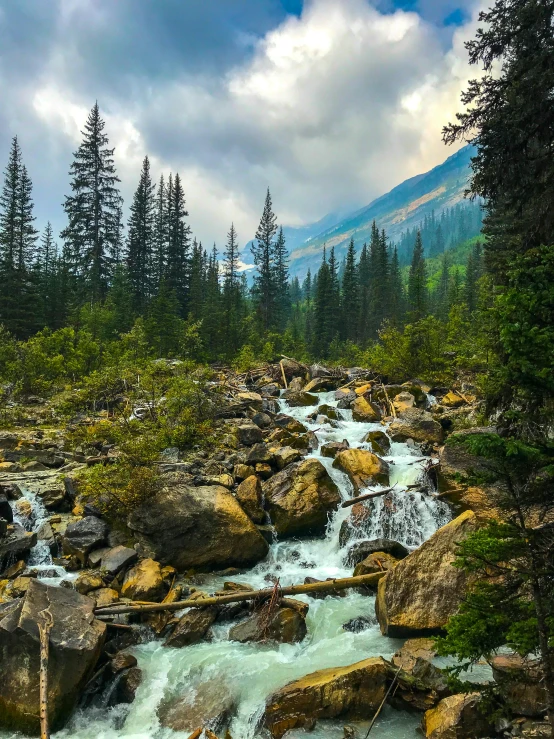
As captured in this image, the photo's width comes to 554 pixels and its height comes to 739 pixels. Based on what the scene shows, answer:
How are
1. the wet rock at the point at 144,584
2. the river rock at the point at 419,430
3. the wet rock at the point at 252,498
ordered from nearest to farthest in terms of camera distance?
1. the wet rock at the point at 144,584
2. the wet rock at the point at 252,498
3. the river rock at the point at 419,430

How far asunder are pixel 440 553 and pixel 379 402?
14021 mm

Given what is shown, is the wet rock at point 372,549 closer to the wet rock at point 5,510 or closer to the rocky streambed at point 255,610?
the rocky streambed at point 255,610

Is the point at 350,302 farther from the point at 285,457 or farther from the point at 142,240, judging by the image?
the point at 285,457

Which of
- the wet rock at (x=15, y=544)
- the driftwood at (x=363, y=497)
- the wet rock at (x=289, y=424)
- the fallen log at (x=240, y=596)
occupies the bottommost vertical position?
the fallen log at (x=240, y=596)

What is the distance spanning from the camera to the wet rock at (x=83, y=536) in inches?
442

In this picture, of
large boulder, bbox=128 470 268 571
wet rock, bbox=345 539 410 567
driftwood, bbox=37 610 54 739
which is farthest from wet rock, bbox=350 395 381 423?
driftwood, bbox=37 610 54 739

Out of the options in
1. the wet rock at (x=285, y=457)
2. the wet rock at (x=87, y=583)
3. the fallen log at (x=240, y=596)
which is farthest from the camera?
the wet rock at (x=285, y=457)

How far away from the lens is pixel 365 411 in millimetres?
20953

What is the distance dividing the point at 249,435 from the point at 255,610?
8.62 metres

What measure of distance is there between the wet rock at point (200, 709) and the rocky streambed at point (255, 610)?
0.07 feet

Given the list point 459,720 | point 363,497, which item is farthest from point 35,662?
point 363,497

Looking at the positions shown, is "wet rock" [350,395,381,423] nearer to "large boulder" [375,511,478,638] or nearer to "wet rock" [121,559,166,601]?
"large boulder" [375,511,478,638]

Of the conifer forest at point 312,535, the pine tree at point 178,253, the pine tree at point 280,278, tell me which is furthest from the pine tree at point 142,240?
the conifer forest at point 312,535

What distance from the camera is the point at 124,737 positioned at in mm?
6934
